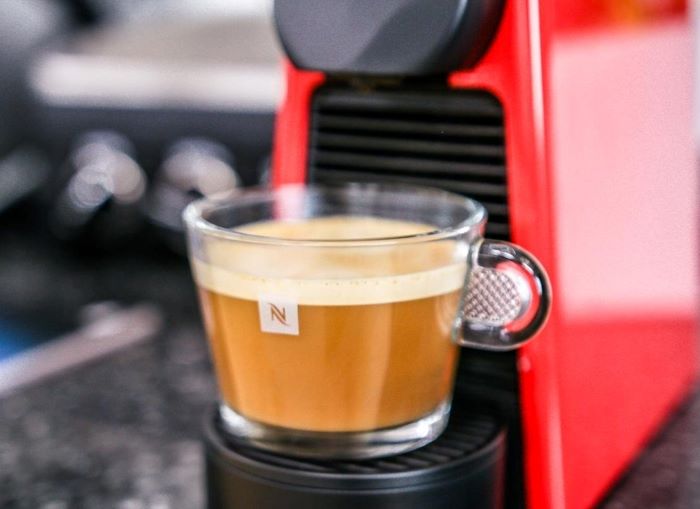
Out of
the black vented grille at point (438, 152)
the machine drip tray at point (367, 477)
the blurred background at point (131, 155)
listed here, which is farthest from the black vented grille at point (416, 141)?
the blurred background at point (131, 155)

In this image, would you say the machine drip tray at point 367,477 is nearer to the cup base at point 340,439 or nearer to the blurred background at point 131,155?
the cup base at point 340,439

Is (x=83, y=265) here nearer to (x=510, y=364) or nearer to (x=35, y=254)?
(x=35, y=254)

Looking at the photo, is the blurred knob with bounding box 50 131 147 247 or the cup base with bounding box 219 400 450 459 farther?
the blurred knob with bounding box 50 131 147 247

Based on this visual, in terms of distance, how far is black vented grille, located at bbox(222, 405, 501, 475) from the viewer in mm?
409

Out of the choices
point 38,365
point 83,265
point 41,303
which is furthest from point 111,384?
point 83,265

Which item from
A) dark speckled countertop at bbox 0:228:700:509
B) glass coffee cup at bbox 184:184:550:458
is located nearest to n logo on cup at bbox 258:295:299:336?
glass coffee cup at bbox 184:184:550:458

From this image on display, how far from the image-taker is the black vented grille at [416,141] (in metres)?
0.46

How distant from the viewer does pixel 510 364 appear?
461 mm

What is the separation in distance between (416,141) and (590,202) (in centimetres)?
9

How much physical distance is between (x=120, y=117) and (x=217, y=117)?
0.10m

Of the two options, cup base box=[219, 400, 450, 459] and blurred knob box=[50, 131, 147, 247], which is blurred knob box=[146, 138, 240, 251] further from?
cup base box=[219, 400, 450, 459]

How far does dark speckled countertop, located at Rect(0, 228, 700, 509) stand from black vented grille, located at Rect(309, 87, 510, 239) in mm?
145

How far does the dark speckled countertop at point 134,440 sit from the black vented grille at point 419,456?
86 mm

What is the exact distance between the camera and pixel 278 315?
1.32 ft
